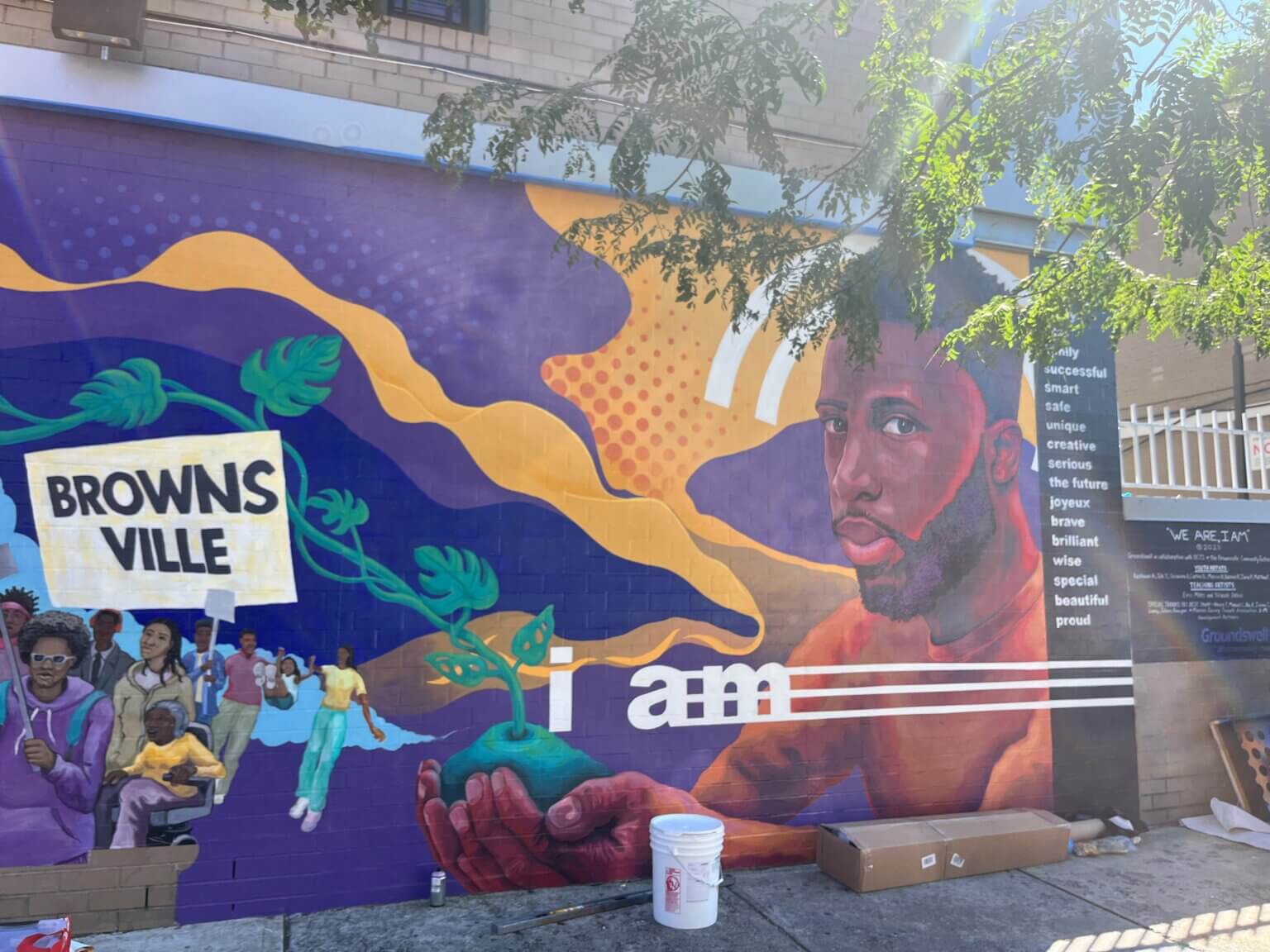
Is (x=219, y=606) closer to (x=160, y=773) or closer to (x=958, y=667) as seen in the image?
(x=160, y=773)

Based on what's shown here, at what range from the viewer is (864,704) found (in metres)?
6.44

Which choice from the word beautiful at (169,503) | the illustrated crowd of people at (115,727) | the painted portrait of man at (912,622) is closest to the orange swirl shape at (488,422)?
the painted portrait of man at (912,622)

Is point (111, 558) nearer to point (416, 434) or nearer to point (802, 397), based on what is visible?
point (416, 434)

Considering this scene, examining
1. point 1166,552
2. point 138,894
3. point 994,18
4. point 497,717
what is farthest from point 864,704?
point 994,18

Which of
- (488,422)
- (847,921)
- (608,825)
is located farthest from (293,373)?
(847,921)

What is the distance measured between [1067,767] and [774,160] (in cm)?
512

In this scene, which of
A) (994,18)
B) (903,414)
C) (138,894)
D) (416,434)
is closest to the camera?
(138,894)

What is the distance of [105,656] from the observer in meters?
4.88

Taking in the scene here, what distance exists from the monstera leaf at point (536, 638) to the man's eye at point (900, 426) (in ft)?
9.35

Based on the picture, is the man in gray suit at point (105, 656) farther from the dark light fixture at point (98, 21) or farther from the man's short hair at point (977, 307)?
the man's short hair at point (977, 307)

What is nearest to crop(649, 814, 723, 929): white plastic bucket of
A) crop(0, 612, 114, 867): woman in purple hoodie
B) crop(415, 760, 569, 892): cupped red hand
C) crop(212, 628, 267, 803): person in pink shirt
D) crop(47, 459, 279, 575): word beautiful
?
crop(415, 760, 569, 892): cupped red hand

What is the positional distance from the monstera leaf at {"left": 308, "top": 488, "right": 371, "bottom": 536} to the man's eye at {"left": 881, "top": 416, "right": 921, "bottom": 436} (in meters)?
3.76

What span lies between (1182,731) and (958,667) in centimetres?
230

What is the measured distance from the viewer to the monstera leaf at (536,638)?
5.64m
